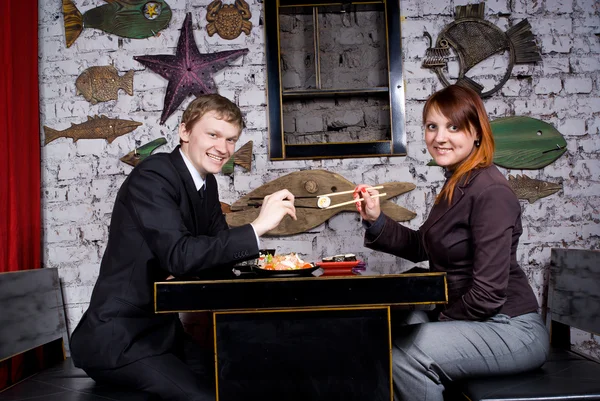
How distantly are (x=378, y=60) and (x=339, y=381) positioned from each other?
200 cm

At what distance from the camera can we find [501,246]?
1683 millimetres

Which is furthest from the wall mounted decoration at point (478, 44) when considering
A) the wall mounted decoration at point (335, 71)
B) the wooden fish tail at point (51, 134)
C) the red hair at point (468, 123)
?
the wooden fish tail at point (51, 134)

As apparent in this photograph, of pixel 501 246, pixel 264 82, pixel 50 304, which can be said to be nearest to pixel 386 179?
pixel 264 82

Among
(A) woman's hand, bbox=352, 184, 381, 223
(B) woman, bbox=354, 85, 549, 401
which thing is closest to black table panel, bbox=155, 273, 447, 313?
(B) woman, bbox=354, 85, 549, 401

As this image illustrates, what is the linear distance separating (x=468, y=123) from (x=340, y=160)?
986 mm

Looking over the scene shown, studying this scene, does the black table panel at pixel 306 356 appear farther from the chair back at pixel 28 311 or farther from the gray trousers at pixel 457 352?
the chair back at pixel 28 311

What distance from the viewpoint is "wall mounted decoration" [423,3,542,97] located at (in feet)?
9.21

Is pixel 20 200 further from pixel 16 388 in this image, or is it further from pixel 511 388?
pixel 511 388

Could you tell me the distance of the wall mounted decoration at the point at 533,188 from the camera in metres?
2.80

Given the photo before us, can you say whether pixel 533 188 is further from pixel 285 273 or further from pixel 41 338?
pixel 41 338

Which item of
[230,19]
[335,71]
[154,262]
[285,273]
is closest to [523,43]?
[335,71]

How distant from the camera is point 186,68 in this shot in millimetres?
2824

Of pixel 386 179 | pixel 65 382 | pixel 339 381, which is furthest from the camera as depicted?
pixel 386 179

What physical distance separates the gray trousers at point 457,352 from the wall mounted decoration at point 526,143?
4.16ft
